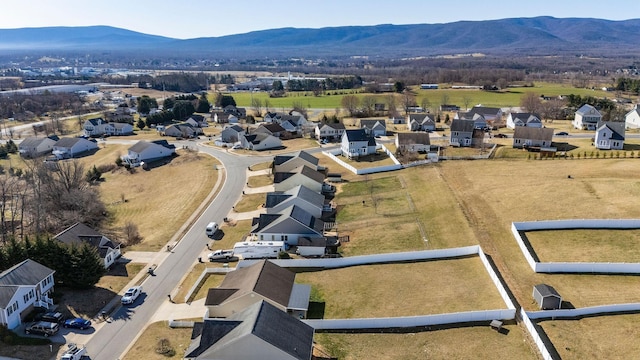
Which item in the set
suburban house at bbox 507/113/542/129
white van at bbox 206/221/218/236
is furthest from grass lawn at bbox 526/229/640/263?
suburban house at bbox 507/113/542/129

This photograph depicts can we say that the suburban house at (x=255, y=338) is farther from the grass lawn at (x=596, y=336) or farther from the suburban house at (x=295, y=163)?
the suburban house at (x=295, y=163)

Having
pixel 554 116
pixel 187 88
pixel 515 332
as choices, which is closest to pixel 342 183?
pixel 515 332

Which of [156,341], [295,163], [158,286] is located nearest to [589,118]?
[295,163]

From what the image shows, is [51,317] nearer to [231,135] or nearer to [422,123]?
[231,135]

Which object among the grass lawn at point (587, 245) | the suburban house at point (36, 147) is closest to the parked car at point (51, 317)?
the grass lawn at point (587, 245)

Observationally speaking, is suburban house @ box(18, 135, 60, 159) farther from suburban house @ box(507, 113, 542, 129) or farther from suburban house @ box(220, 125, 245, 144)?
suburban house @ box(507, 113, 542, 129)
